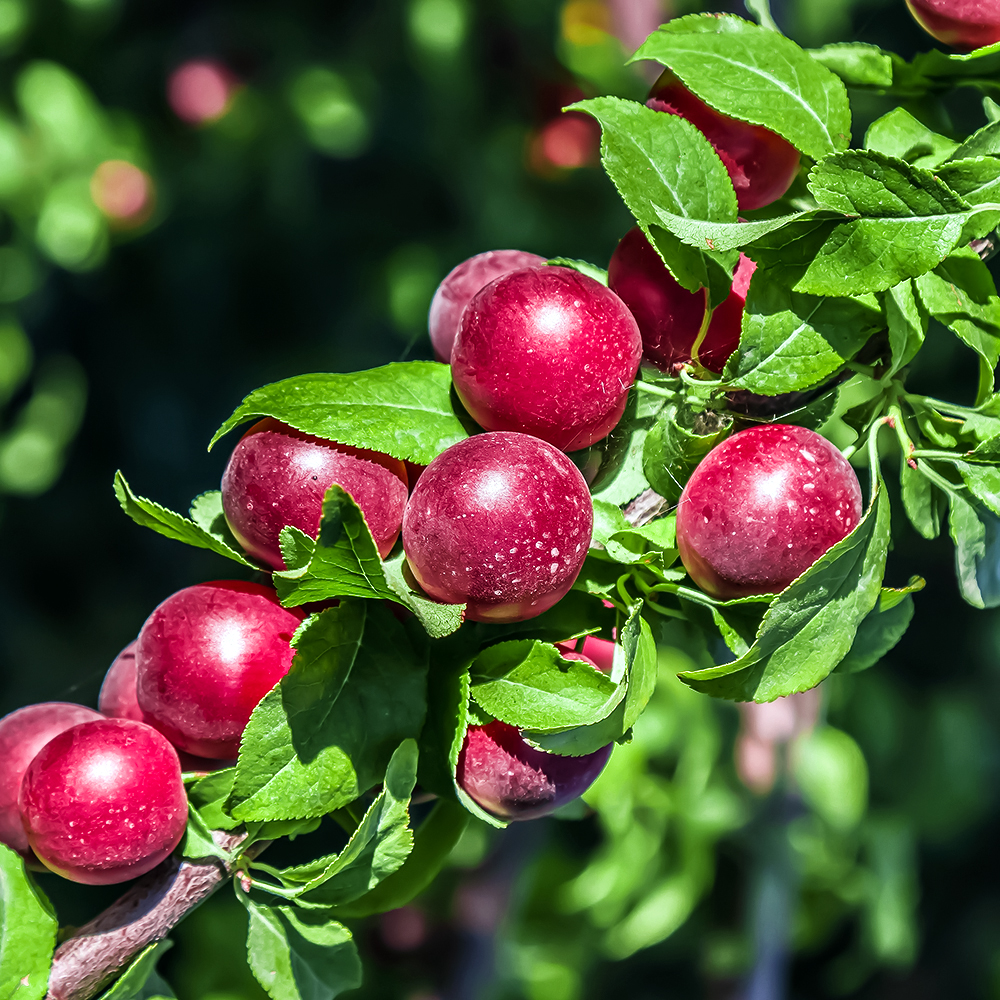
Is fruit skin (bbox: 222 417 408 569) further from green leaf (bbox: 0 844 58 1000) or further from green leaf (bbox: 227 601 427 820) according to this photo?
green leaf (bbox: 0 844 58 1000)

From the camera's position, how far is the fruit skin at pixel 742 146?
0.50m

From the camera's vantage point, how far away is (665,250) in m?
0.46

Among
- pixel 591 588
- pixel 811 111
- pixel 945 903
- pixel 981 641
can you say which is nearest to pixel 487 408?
pixel 591 588

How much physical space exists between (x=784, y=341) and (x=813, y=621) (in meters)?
0.13

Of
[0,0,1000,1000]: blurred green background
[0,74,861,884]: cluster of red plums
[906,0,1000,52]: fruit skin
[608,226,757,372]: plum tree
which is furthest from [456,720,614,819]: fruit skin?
[0,0,1000,1000]: blurred green background

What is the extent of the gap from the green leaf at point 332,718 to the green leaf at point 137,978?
97mm

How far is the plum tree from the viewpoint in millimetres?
493

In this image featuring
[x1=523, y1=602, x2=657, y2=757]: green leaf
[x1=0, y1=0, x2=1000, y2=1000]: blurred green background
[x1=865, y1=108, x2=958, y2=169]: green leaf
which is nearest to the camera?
[x1=523, y1=602, x2=657, y2=757]: green leaf

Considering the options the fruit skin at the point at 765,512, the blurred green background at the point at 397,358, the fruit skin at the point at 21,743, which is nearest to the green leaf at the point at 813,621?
the fruit skin at the point at 765,512

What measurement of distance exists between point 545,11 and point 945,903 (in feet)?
5.04

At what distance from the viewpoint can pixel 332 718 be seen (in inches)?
17.5

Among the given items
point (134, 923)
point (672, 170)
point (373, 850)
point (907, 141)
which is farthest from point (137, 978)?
point (907, 141)

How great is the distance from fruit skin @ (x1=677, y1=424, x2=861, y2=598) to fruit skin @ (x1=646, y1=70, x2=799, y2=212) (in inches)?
5.5

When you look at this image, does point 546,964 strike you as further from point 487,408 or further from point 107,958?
point 487,408
